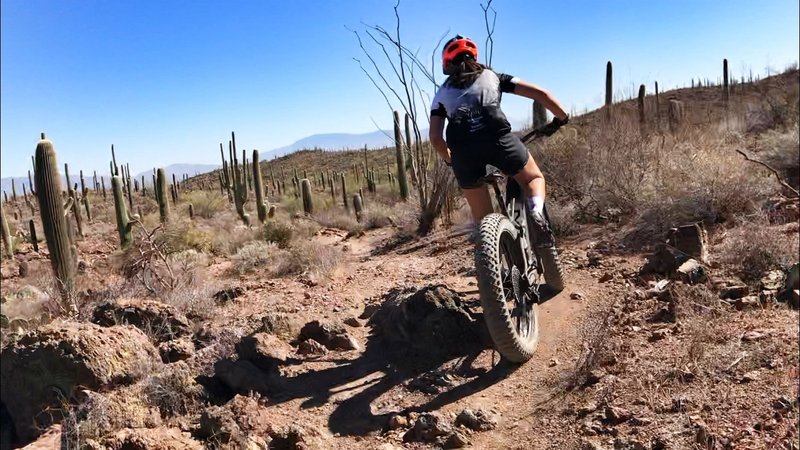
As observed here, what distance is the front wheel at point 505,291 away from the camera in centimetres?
323

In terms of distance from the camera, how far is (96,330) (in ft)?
14.1

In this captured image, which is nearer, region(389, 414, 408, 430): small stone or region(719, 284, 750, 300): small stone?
region(389, 414, 408, 430): small stone

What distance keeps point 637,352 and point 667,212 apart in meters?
3.36

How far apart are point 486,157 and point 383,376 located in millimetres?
1605

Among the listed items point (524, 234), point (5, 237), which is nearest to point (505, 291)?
point (524, 234)

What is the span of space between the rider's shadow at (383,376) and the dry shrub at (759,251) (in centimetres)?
203

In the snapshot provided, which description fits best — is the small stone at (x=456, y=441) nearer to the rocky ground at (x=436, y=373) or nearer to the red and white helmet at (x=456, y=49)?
the rocky ground at (x=436, y=373)

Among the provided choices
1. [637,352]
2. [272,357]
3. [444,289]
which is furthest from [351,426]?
[637,352]

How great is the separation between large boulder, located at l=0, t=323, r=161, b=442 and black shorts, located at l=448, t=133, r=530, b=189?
8.54 ft

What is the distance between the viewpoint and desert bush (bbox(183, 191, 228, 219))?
23562mm

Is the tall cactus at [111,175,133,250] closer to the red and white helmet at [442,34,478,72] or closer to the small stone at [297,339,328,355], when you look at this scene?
the small stone at [297,339,328,355]

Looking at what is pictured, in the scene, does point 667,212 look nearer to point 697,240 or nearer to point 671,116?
point 697,240

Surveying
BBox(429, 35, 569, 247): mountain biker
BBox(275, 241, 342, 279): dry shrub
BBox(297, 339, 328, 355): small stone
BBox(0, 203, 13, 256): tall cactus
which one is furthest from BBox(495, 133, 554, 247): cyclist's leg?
BBox(0, 203, 13, 256): tall cactus

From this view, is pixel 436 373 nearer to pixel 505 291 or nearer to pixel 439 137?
pixel 505 291
